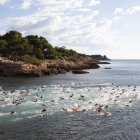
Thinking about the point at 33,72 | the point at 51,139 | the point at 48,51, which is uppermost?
the point at 48,51

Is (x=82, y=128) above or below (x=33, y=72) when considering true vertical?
below

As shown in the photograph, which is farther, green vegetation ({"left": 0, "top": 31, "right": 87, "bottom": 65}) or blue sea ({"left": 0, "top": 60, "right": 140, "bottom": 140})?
green vegetation ({"left": 0, "top": 31, "right": 87, "bottom": 65})

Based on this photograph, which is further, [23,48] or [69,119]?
[23,48]

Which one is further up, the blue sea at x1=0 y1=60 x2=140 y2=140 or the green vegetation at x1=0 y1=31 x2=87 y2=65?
the green vegetation at x1=0 y1=31 x2=87 y2=65

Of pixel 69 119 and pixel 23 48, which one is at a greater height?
pixel 23 48

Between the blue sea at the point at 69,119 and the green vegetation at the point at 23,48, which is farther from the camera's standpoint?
the green vegetation at the point at 23,48

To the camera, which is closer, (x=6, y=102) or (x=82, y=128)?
(x=82, y=128)

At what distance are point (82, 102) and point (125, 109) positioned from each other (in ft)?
23.8

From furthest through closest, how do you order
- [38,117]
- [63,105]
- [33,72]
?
[33,72], [63,105], [38,117]

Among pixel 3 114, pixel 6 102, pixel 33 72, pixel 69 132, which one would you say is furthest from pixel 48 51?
pixel 69 132

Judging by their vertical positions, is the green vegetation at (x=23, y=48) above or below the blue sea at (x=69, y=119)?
above

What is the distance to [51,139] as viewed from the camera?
55.2 feet

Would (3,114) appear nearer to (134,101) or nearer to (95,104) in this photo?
(95,104)

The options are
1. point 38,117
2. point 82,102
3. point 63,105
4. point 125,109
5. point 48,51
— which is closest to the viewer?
point 38,117
